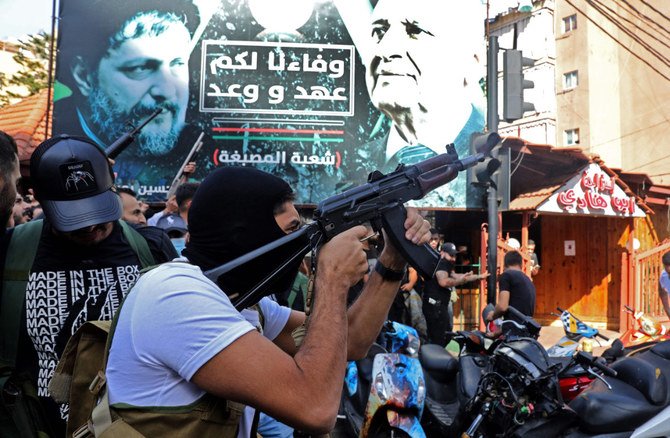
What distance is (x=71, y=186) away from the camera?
208 cm

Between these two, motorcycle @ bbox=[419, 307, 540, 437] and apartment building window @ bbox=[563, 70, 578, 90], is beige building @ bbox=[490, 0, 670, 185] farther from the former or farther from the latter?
motorcycle @ bbox=[419, 307, 540, 437]

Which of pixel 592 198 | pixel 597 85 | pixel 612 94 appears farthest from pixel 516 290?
pixel 612 94

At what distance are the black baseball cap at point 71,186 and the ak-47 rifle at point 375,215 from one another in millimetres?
732

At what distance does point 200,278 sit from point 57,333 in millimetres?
840

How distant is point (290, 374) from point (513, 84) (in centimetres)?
699

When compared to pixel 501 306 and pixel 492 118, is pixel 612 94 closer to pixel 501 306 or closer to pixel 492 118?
pixel 492 118

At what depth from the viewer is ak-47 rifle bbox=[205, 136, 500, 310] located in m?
1.62

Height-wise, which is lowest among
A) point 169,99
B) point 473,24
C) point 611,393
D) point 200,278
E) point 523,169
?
point 611,393

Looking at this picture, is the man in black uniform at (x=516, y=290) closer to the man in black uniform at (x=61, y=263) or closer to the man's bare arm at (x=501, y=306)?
the man's bare arm at (x=501, y=306)

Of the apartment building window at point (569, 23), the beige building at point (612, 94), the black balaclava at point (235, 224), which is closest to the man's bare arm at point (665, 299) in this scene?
the black balaclava at point (235, 224)

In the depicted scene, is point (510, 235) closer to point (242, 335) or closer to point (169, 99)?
point (169, 99)

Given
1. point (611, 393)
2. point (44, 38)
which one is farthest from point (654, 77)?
point (611, 393)

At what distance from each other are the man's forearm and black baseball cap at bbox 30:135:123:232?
86 cm

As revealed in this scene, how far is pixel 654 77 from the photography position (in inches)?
894
